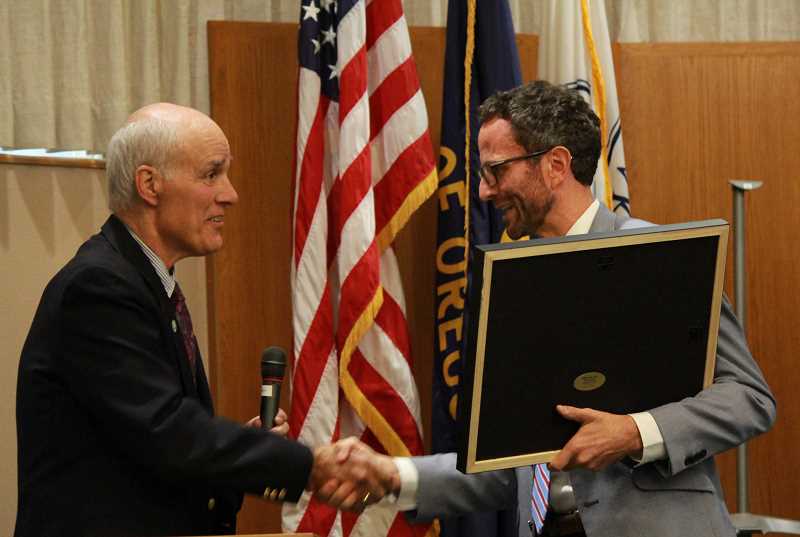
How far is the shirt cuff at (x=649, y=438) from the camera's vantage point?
2150 mm

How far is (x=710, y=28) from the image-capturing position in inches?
192

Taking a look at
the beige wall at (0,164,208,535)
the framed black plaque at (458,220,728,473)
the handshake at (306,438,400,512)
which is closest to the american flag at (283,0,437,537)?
the beige wall at (0,164,208,535)

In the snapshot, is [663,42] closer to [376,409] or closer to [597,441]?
[376,409]

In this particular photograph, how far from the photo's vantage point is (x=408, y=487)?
2479 millimetres

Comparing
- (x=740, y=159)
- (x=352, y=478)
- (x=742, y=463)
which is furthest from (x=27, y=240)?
(x=740, y=159)

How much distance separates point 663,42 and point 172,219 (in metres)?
3.01

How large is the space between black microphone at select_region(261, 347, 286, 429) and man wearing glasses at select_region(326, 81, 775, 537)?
0.29 meters

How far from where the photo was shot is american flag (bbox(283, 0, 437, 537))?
12.6 ft

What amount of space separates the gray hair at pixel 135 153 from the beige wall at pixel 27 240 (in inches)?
57.3

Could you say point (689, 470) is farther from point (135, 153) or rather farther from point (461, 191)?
point (461, 191)

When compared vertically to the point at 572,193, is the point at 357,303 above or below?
below

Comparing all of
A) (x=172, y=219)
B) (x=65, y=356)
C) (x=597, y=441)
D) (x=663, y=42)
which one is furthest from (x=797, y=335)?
(x=65, y=356)

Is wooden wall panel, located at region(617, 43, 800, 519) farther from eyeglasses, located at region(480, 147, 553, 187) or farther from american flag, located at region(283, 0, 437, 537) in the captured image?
eyeglasses, located at region(480, 147, 553, 187)

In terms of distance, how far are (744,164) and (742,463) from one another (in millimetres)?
1327
